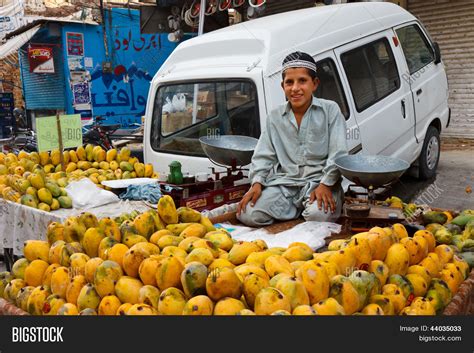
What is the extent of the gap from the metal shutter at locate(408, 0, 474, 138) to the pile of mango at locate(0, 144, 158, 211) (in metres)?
7.02

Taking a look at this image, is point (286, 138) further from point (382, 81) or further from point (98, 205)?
point (382, 81)

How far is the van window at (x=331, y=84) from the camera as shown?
4.65m

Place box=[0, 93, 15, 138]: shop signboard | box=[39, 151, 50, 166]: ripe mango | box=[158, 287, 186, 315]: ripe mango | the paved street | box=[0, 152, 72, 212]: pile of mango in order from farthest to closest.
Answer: box=[0, 93, 15, 138]: shop signboard → the paved street → box=[39, 151, 50, 166]: ripe mango → box=[0, 152, 72, 212]: pile of mango → box=[158, 287, 186, 315]: ripe mango

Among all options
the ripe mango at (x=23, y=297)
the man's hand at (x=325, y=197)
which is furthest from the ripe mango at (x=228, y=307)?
the man's hand at (x=325, y=197)

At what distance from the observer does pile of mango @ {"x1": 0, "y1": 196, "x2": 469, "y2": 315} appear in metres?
1.83

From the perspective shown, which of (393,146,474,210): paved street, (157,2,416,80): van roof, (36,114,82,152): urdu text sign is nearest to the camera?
(157,2,416,80): van roof

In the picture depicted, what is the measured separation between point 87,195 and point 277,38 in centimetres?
222

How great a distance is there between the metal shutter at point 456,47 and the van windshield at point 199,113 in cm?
648

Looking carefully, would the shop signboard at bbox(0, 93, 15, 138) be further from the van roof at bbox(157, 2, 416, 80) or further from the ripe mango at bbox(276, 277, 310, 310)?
the ripe mango at bbox(276, 277, 310, 310)

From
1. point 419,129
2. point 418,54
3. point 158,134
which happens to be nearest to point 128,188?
point 158,134

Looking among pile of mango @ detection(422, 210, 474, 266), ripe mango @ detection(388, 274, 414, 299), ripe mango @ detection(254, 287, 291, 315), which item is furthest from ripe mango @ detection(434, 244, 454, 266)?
ripe mango @ detection(254, 287, 291, 315)

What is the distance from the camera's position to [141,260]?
214 cm
